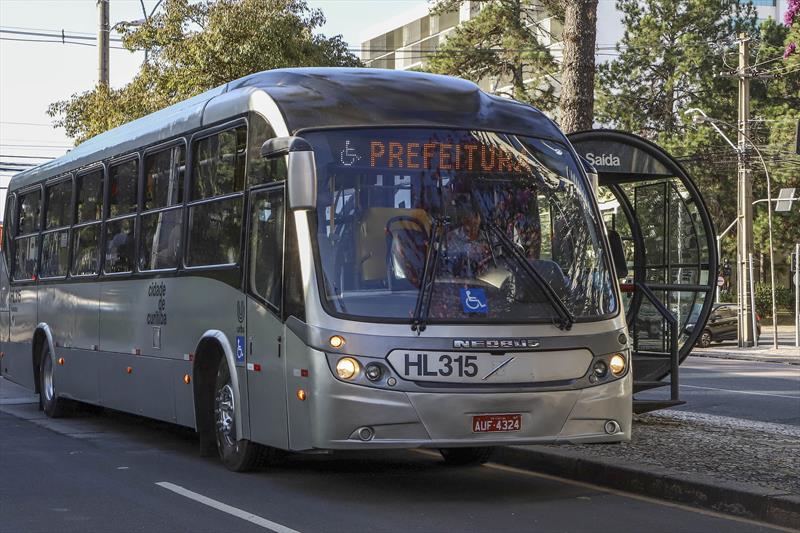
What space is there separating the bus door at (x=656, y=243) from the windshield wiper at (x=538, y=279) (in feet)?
13.9

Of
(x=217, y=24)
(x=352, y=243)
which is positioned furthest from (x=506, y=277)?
(x=217, y=24)

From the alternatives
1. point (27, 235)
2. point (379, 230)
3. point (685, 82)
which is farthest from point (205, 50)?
point (685, 82)

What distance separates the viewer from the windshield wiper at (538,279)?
945cm

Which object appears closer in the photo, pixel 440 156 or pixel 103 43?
pixel 440 156

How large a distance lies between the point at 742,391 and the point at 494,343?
38.9 ft

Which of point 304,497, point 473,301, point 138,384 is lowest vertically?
point 304,497

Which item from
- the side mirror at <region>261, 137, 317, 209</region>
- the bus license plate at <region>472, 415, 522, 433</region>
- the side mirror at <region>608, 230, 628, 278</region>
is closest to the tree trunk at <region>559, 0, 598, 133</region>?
the side mirror at <region>608, 230, 628, 278</region>

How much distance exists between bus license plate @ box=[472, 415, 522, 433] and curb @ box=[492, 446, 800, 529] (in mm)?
1239

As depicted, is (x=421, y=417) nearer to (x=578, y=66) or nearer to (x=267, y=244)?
(x=267, y=244)

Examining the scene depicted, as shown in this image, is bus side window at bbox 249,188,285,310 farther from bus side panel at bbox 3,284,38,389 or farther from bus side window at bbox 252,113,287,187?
bus side panel at bbox 3,284,38,389

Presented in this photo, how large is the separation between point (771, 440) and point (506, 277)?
13.6 ft

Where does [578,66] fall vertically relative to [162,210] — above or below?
above

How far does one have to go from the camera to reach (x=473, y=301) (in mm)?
9305

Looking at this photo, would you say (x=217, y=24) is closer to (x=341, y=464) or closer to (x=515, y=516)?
(x=341, y=464)
